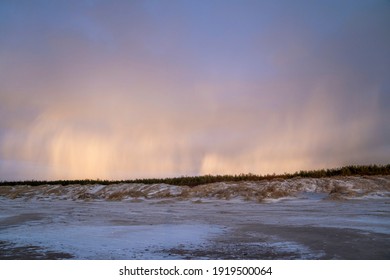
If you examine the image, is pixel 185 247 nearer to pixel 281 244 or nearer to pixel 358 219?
pixel 281 244

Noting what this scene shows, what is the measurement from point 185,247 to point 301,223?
365 centimetres

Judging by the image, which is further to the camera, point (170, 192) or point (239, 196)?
point (170, 192)

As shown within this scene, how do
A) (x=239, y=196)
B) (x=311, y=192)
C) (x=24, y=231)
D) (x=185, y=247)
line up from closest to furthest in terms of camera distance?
(x=185, y=247) < (x=24, y=231) < (x=311, y=192) < (x=239, y=196)

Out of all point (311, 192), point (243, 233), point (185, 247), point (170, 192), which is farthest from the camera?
point (170, 192)

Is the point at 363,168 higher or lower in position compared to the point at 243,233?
higher

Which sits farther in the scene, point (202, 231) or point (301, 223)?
point (301, 223)

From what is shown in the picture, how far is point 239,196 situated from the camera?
17719 millimetres
